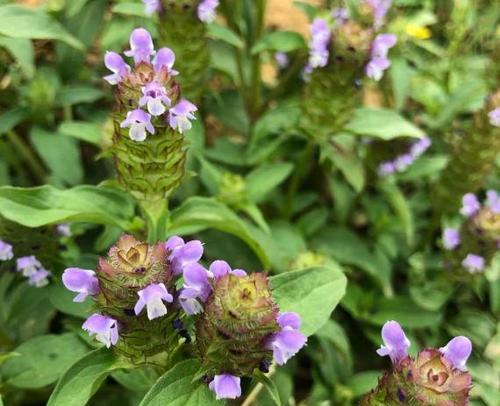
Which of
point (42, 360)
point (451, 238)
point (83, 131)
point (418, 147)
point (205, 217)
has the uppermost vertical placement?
point (205, 217)

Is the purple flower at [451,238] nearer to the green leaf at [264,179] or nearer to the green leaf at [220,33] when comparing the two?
the green leaf at [264,179]

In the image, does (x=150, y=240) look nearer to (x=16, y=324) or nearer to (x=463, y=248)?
(x=16, y=324)

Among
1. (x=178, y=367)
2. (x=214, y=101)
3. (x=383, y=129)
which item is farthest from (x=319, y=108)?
(x=178, y=367)

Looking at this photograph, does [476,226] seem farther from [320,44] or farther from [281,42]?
[281,42]

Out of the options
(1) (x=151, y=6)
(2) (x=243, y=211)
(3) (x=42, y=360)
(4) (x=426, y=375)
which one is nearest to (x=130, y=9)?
(1) (x=151, y=6)

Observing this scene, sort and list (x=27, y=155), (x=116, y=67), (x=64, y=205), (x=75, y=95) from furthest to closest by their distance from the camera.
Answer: (x=27, y=155) < (x=75, y=95) < (x=64, y=205) < (x=116, y=67)
